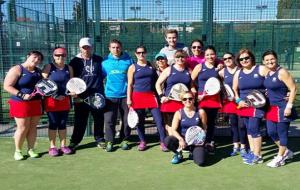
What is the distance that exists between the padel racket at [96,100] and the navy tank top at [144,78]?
22.7 inches

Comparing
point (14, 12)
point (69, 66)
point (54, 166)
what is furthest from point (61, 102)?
point (14, 12)

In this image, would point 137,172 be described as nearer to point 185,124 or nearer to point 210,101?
point 185,124

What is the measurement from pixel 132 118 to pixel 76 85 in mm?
1049

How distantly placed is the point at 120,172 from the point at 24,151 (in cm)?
207

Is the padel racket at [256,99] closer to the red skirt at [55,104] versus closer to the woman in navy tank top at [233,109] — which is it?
the woman in navy tank top at [233,109]

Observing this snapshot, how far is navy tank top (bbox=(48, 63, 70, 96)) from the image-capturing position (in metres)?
6.38

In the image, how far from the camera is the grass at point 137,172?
5277 mm

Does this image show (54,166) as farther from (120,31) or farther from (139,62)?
(120,31)

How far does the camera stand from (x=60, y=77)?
252 inches

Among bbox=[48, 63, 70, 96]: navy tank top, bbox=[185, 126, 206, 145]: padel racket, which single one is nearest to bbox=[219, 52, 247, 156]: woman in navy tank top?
bbox=[185, 126, 206, 145]: padel racket

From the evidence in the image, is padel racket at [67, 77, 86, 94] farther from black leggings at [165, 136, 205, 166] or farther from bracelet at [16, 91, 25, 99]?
black leggings at [165, 136, 205, 166]

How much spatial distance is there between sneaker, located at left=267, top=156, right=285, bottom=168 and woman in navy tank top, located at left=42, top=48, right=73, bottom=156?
3.28m

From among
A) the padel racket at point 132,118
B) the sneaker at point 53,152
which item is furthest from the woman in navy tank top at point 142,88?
the sneaker at point 53,152

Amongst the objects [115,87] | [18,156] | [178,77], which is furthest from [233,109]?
[18,156]
